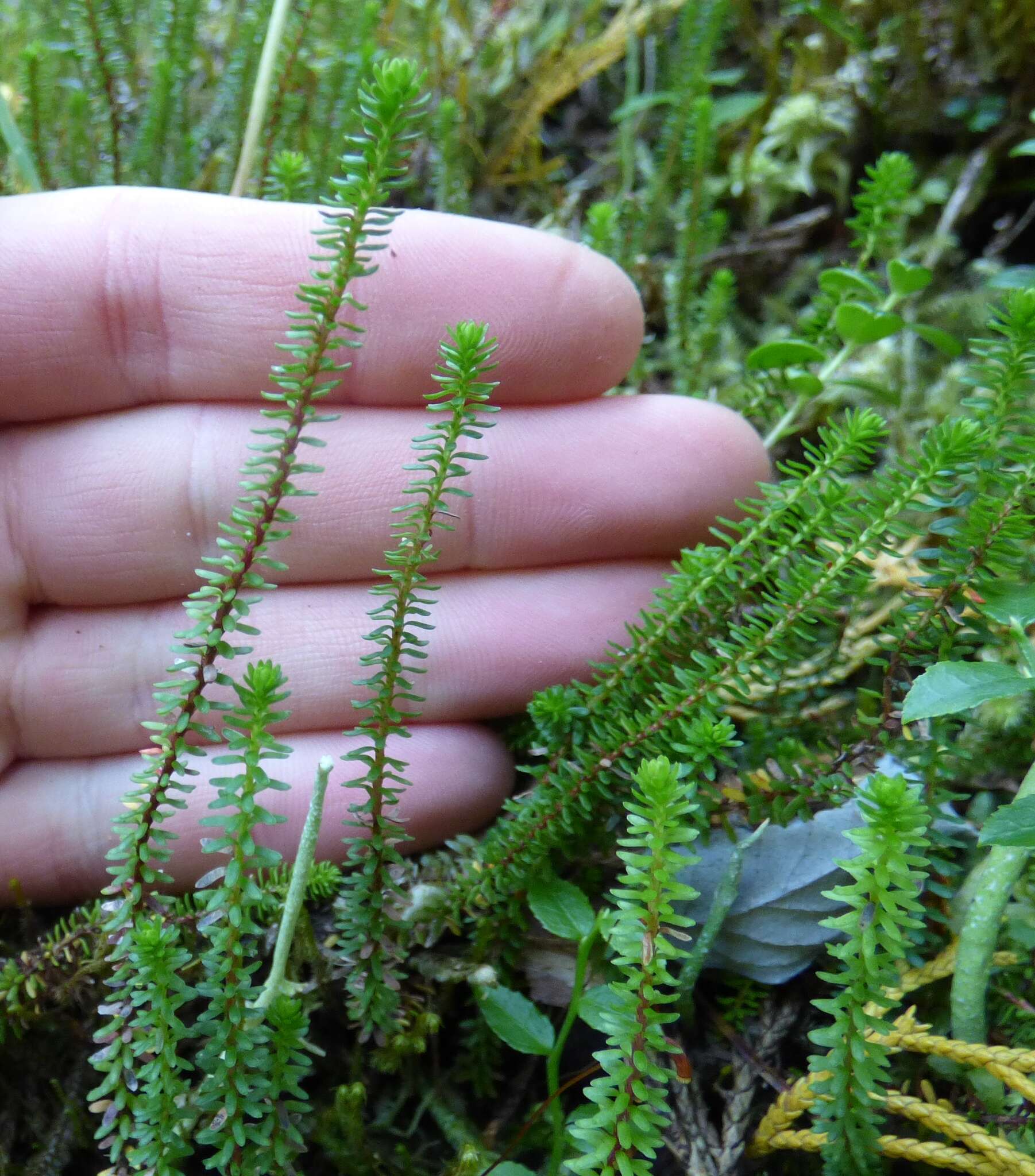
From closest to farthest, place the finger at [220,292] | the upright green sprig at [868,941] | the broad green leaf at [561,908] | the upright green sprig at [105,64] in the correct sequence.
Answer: the upright green sprig at [868,941]
the broad green leaf at [561,908]
the finger at [220,292]
the upright green sprig at [105,64]

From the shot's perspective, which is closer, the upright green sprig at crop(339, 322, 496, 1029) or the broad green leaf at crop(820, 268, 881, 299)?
the upright green sprig at crop(339, 322, 496, 1029)

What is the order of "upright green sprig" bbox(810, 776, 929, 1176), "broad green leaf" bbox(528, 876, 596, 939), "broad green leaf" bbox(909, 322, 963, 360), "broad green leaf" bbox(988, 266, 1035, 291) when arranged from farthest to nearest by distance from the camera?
"broad green leaf" bbox(909, 322, 963, 360) < "broad green leaf" bbox(988, 266, 1035, 291) < "broad green leaf" bbox(528, 876, 596, 939) < "upright green sprig" bbox(810, 776, 929, 1176)

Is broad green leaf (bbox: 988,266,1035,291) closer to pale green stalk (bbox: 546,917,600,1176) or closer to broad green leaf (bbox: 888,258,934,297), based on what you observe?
broad green leaf (bbox: 888,258,934,297)

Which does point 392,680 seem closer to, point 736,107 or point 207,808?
point 207,808

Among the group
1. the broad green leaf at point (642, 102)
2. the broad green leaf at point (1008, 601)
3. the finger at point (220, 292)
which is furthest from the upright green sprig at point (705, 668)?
the broad green leaf at point (642, 102)

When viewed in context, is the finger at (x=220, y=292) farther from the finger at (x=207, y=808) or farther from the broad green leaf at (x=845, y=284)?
the finger at (x=207, y=808)

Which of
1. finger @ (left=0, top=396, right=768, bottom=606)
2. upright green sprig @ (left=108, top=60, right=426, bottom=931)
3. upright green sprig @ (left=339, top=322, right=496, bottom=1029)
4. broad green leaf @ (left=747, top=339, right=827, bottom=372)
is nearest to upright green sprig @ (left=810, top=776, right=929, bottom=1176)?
upright green sprig @ (left=339, top=322, right=496, bottom=1029)
